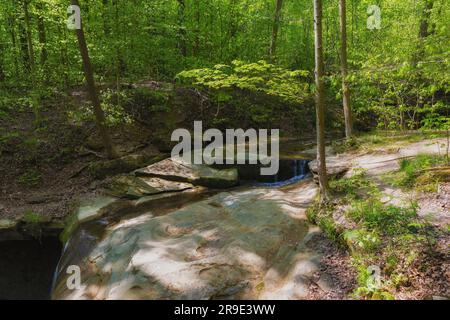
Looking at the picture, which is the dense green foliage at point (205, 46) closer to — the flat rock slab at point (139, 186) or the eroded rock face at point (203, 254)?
the flat rock slab at point (139, 186)

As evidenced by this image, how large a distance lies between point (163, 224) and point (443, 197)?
5.56 m

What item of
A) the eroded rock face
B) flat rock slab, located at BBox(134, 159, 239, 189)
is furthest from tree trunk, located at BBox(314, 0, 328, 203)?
flat rock slab, located at BBox(134, 159, 239, 189)

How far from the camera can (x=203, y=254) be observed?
20.7 ft

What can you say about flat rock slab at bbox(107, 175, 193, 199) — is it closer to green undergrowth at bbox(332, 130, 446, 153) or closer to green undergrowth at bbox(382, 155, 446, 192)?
green undergrowth at bbox(332, 130, 446, 153)

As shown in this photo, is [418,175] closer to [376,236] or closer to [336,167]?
[376,236]

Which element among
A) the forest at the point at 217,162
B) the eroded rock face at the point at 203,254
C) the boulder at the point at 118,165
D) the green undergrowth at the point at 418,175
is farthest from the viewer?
the boulder at the point at 118,165

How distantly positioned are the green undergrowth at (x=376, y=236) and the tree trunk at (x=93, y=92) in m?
7.60

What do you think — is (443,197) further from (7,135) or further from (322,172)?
(7,135)

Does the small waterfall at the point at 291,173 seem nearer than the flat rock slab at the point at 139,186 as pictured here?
No

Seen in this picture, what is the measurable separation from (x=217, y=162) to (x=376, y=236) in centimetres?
707

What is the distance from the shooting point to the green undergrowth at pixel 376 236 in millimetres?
4688

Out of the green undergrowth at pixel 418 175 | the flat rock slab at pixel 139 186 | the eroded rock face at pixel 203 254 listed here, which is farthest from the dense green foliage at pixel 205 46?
the eroded rock face at pixel 203 254

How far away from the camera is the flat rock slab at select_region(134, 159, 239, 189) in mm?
10758

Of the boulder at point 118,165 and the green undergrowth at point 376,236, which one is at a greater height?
the boulder at point 118,165
